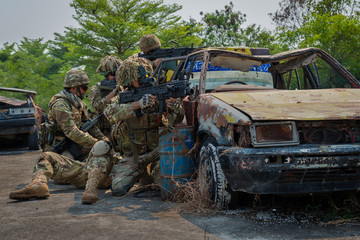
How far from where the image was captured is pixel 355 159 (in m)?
3.31

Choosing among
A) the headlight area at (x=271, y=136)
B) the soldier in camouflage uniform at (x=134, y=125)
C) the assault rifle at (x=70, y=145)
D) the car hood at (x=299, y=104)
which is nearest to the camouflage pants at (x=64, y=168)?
the soldier in camouflage uniform at (x=134, y=125)

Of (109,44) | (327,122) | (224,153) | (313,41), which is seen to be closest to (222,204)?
(224,153)

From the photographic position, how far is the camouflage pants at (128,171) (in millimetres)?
4898

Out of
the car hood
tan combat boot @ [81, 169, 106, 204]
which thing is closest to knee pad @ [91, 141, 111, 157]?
tan combat boot @ [81, 169, 106, 204]

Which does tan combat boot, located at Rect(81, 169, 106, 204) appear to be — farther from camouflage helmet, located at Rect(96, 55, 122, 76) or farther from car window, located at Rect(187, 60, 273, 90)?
camouflage helmet, located at Rect(96, 55, 122, 76)

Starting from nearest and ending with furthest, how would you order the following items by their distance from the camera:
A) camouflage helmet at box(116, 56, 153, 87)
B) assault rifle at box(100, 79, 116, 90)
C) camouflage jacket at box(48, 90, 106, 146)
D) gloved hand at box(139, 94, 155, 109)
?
1. gloved hand at box(139, 94, 155, 109)
2. camouflage helmet at box(116, 56, 153, 87)
3. camouflage jacket at box(48, 90, 106, 146)
4. assault rifle at box(100, 79, 116, 90)

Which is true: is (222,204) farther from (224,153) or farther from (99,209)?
(99,209)

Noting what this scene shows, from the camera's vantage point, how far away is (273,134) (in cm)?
341

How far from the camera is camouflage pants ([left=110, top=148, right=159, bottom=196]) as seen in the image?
490cm

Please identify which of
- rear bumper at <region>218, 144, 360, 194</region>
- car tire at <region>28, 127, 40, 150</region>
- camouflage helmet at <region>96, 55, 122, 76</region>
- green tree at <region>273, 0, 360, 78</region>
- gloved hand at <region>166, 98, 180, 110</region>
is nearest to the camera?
rear bumper at <region>218, 144, 360, 194</region>

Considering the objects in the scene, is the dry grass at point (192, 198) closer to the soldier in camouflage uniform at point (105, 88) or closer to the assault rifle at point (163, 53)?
the soldier in camouflage uniform at point (105, 88)

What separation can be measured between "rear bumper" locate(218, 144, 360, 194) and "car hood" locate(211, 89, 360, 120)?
25 centimetres

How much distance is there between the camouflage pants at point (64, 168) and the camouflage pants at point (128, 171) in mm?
164

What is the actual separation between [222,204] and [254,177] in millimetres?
588
